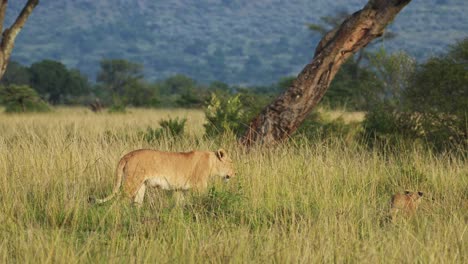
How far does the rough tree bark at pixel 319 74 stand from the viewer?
32.3ft

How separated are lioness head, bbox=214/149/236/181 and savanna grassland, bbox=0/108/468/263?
0.55 feet

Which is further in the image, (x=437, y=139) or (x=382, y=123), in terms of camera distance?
(x=382, y=123)

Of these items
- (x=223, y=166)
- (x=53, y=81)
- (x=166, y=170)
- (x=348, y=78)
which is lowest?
(x=53, y=81)

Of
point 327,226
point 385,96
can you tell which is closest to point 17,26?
point 385,96

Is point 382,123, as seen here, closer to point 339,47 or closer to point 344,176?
point 339,47

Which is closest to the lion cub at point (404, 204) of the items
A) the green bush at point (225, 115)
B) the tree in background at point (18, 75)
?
the green bush at point (225, 115)

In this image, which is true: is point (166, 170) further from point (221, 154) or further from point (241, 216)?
point (241, 216)

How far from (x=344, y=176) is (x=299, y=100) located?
2.47m

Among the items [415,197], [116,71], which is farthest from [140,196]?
[116,71]

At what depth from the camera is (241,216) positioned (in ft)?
19.0

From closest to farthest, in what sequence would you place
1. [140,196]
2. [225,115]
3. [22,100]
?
[140,196] < [225,115] < [22,100]

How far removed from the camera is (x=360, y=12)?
9.92m

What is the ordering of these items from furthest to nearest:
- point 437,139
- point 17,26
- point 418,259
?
point 17,26 < point 437,139 < point 418,259

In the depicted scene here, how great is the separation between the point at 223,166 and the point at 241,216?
106cm
